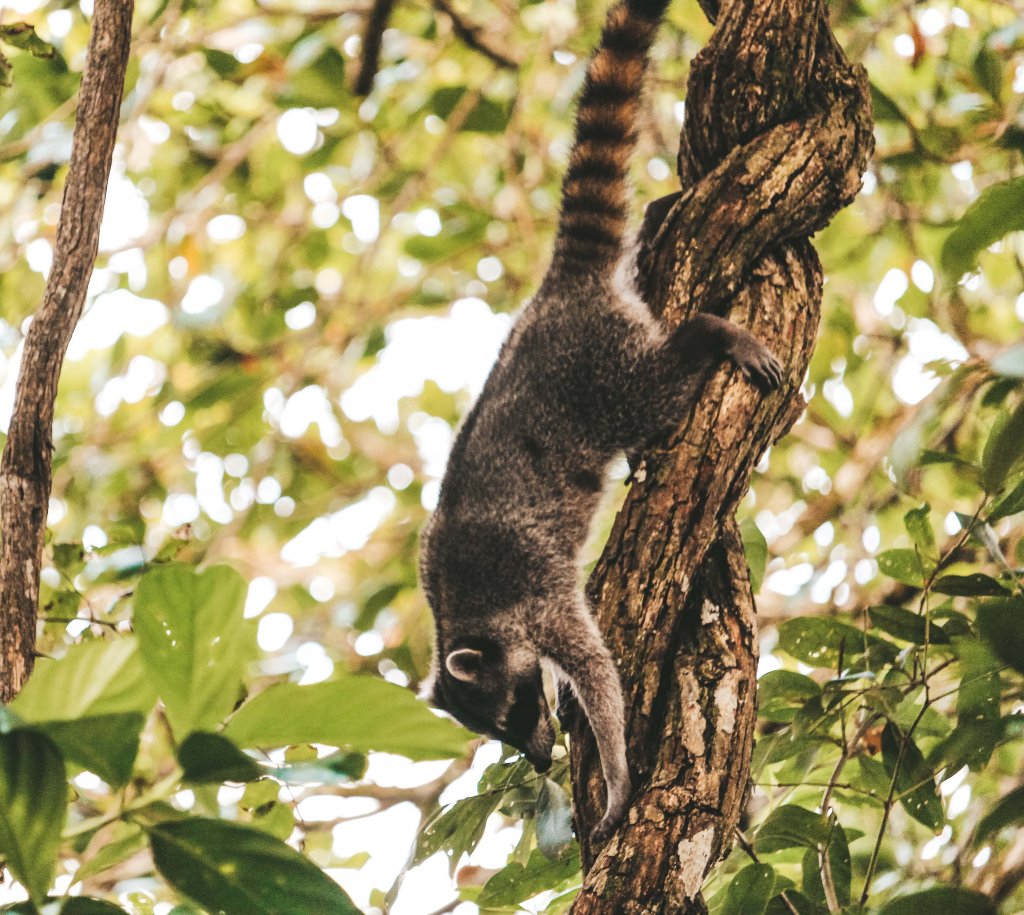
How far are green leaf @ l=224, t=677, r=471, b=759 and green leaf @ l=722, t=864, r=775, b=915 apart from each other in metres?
1.40

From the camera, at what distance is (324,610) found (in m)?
6.50

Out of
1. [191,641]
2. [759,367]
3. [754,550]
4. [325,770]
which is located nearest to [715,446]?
[759,367]

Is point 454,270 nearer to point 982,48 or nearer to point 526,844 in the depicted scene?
point 982,48

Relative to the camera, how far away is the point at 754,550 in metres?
3.30

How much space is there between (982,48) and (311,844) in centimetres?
470

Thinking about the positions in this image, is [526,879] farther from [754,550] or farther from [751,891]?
[754,550]

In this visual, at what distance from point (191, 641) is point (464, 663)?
11.4 feet

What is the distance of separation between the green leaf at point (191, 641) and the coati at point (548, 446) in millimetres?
3041

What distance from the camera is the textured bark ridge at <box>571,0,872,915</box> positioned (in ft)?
8.82

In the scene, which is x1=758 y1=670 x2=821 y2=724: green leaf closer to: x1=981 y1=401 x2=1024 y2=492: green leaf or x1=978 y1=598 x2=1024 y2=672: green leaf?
x1=981 y1=401 x2=1024 y2=492: green leaf

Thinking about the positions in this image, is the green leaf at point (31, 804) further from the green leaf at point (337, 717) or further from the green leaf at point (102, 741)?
the green leaf at point (337, 717)

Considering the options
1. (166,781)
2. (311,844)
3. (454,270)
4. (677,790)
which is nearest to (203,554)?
(311,844)

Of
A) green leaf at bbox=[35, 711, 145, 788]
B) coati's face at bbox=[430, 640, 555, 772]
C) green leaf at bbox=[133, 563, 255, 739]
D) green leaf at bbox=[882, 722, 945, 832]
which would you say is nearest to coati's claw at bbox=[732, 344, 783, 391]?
green leaf at bbox=[882, 722, 945, 832]

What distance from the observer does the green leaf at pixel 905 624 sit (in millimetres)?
2734
